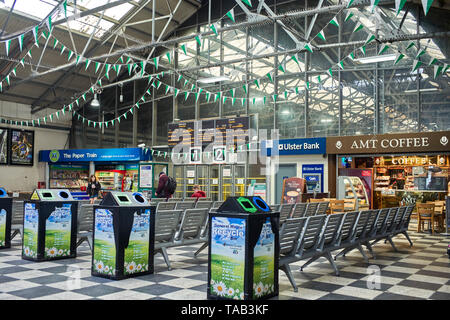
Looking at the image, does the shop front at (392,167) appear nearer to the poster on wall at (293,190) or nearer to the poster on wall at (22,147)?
the poster on wall at (293,190)

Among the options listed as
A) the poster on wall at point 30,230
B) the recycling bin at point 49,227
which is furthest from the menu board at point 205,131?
the poster on wall at point 30,230

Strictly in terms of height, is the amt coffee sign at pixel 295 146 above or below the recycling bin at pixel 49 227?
above

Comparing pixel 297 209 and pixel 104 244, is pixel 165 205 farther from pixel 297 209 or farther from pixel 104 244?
pixel 104 244

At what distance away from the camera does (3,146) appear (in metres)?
19.3

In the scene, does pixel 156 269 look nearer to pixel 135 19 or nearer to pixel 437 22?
pixel 437 22

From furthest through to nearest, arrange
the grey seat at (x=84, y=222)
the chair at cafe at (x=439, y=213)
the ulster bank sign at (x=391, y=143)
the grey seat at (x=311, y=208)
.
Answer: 1. the ulster bank sign at (x=391, y=143)
2. the chair at cafe at (x=439, y=213)
3. the grey seat at (x=311, y=208)
4. the grey seat at (x=84, y=222)

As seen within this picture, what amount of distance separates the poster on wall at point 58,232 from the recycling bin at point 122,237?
125 centimetres

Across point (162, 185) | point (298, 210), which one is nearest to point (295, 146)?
point (162, 185)

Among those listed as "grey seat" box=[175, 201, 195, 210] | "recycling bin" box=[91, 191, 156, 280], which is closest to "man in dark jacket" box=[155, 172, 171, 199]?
"grey seat" box=[175, 201, 195, 210]

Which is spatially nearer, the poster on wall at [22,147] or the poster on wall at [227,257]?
the poster on wall at [227,257]

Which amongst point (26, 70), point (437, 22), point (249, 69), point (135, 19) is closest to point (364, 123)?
point (437, 22)

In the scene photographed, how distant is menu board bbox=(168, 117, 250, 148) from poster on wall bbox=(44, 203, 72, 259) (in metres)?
9.67

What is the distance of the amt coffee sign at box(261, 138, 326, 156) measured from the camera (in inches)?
554

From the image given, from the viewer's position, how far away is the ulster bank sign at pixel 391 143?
39.8ft
